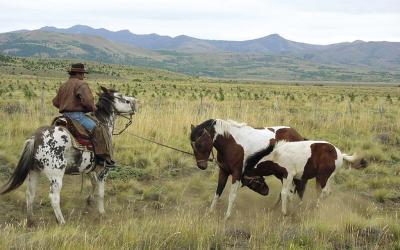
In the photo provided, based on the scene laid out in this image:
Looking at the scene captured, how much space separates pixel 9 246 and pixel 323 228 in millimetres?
4159

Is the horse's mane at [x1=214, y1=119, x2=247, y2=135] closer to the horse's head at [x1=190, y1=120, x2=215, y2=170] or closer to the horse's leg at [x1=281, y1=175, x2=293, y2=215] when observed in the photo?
the horse's head at [x1=190, y1=120, x2=215, y2=170]

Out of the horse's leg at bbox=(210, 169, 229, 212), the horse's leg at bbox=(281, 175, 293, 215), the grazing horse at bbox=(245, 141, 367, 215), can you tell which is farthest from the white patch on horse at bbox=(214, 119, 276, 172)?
the horse's leg at bbox=(281, 175, 293, 215)

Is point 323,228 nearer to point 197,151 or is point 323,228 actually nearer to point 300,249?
point 300,249

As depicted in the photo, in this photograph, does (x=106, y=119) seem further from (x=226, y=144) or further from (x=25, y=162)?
(x=226, y=144)

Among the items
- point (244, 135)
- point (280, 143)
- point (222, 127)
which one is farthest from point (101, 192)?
point (280, 143)

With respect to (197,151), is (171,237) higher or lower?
lower

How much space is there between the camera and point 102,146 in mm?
8234

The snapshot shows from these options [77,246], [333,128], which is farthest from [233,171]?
[333,128]

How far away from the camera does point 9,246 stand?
17.2ft

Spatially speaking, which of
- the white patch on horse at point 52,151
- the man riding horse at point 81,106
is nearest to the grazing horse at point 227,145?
the man riding horse at point 81,106

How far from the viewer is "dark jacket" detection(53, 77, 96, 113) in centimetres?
807

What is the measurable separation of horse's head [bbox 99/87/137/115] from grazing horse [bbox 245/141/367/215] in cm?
248

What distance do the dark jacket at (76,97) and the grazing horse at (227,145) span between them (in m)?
1.93

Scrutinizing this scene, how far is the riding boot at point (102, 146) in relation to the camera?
818cm
